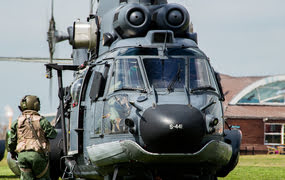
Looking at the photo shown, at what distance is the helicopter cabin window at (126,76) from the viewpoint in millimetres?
9500

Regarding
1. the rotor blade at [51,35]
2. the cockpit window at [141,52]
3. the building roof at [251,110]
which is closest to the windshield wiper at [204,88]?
the cockpit window at [141,52]

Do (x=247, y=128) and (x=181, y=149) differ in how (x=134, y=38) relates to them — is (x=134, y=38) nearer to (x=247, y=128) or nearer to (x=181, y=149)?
(x=181, y=149)

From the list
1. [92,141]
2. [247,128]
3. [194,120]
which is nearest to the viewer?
[194,120]

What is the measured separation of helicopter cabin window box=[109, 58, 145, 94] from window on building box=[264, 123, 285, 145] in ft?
115

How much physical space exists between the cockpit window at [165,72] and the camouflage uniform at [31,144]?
1822 mm

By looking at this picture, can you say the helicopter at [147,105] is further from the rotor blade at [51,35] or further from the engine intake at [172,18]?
the rotor blade at [51,35]

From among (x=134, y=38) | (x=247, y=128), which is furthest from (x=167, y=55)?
(x=247, y=128)

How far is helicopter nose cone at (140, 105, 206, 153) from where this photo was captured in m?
8.40

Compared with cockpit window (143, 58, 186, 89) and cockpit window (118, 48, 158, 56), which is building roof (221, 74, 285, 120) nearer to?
cockpit window (118, 48, 158, 56)

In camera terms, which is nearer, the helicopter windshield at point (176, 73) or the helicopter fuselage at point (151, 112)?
the helicopter fuselage at point (151, 112)

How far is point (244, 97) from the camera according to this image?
44344 millimetres

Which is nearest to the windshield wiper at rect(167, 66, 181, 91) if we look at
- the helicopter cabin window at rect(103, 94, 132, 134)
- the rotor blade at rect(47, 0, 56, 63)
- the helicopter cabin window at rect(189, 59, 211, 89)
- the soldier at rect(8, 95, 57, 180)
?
the helicopter cabin window at rect(189, 59, 211, 89)

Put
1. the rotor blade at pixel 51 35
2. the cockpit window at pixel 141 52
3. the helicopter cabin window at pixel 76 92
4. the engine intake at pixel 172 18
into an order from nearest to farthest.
Result: 1. the cockpit window at pixel 141 52
2. the engine intake at pixel 172 18
3. the helicopter cabin window at pixel 76 92
4. the rotor blade at pixel 51 35

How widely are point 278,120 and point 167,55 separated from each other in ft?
113
